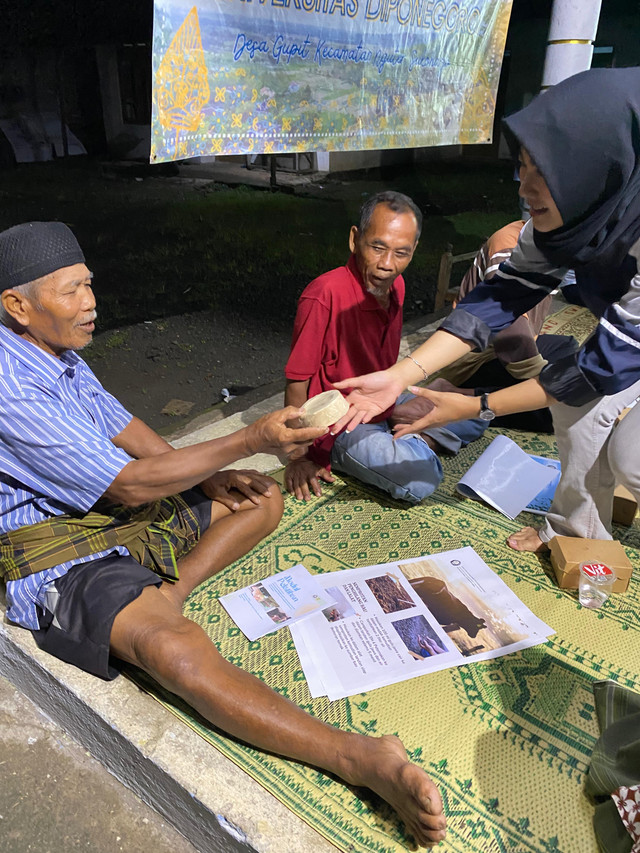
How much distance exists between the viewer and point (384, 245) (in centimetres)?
254

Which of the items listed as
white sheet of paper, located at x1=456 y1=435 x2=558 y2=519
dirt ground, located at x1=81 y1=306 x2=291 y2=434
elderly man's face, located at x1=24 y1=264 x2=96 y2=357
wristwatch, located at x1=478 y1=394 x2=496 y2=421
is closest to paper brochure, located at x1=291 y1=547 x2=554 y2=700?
white sheet of paper, located at x1=456 y1=435 x2=558 y2=519

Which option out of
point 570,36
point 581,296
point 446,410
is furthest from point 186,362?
point 570,36

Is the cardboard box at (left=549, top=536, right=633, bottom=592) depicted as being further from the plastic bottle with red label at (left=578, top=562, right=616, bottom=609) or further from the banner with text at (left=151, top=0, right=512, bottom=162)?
the banner with text at (left=151, top=0, right=512, bottom=162)

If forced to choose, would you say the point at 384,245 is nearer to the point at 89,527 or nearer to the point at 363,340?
the point at 363,340

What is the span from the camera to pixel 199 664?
1.56 m

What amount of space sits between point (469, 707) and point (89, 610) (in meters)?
1.13

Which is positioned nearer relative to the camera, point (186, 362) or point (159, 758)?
point (159, 758)

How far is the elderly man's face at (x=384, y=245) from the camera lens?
8.29 ft

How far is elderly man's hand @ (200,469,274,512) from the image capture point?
228cm

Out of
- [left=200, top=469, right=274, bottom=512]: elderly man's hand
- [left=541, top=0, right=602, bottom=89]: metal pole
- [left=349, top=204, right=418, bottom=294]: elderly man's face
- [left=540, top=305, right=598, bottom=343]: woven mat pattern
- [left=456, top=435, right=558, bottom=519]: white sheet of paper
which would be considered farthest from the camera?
[left=540, top=305, right=598, bottom=343]: woven mat pattern

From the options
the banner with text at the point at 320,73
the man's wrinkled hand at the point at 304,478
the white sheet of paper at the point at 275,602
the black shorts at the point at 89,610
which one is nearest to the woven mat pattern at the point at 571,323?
the banner with text at the point at 320,73

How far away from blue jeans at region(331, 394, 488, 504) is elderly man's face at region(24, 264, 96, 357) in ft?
4.28

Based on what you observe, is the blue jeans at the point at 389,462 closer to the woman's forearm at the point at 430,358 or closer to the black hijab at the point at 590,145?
the woman's forearm at the point at 430,358

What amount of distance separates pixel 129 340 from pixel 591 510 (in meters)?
3.53
